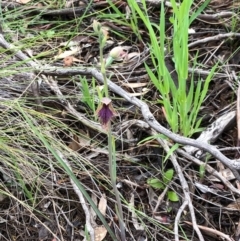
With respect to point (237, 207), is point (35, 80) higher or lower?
higher

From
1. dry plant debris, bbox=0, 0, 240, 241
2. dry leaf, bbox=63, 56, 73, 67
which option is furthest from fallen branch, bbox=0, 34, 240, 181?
dry leaf, bbox=63, 56, 73, 67

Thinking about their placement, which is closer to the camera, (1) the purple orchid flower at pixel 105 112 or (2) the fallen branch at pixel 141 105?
(1) the purple orchid flower at pixel 105 112

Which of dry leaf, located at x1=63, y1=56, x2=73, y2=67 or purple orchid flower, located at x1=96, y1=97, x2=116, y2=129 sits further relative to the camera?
dry leaf, located at x1=63, y1=56, x2=73, y2=67

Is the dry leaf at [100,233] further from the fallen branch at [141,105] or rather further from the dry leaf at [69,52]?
the dry leaf at [69,52]

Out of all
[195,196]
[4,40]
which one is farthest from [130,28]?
[195,196]

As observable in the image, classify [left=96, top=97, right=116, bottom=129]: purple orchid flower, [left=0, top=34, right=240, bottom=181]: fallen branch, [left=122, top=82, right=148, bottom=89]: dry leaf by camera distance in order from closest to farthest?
1. [left=96, top=97, right=116, bottom=129]: purple orchid flower
2. [left=0, top=34, right=240, bottom=181]: fallen branch
3. [left=122, top=82, right=148, bottom=89]: dry leaf

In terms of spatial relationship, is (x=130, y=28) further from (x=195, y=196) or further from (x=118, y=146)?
(x=195, y=196)

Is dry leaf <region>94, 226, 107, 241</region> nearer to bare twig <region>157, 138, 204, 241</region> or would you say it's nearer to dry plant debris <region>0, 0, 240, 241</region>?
dry plant debris <region>0, 0, 240, 241</region>

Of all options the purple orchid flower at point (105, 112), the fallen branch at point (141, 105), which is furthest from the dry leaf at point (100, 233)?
the purple orchid flower at point (105, 112)
